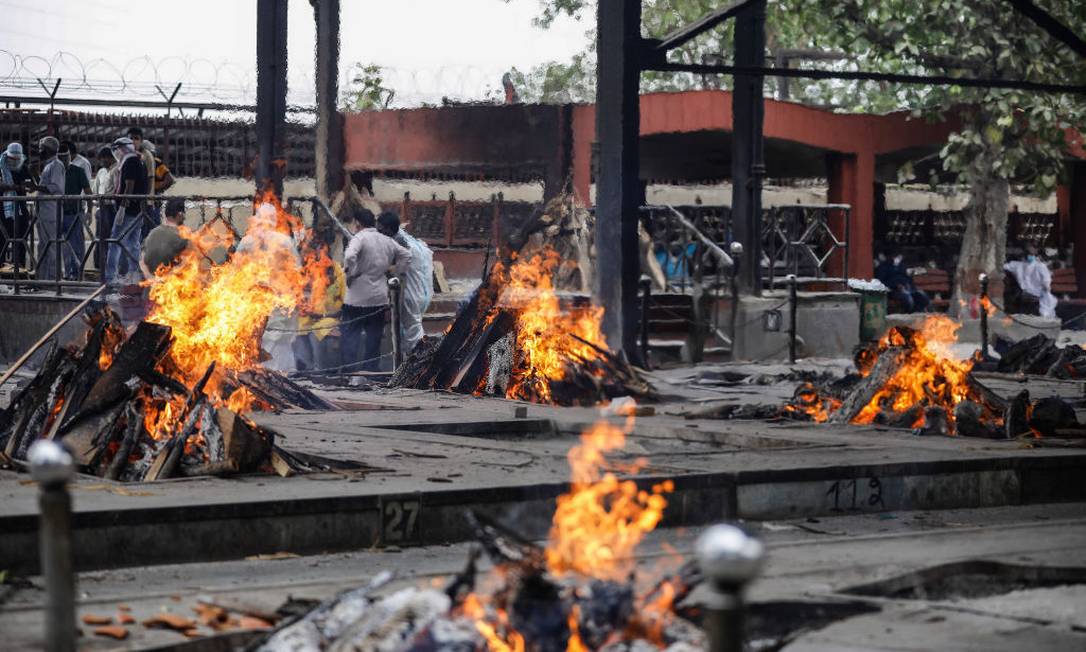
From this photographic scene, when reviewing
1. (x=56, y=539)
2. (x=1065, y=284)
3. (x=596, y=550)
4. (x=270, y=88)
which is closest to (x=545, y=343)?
(x=270, y=88)

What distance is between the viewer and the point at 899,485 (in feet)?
35.6

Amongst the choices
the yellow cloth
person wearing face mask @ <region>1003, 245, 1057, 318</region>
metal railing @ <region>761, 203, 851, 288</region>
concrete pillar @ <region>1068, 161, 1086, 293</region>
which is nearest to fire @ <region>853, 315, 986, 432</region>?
the yellow cloth

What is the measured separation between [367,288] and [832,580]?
1182cm

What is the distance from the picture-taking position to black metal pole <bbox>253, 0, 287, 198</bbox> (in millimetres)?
20328

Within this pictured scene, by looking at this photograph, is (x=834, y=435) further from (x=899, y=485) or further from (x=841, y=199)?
(x=841, y=199)

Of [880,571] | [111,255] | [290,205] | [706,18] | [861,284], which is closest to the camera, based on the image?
[880,571]

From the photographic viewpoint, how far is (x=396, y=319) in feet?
60.8

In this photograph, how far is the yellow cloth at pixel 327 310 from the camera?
19328mm

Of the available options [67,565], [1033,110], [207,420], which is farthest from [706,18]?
[1033,110]

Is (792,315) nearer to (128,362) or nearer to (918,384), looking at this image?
(918,384)

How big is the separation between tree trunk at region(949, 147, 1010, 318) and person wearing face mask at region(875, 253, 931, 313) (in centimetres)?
92

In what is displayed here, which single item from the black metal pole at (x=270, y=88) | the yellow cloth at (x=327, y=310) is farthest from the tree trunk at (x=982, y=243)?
the black metal pole at (x=270, y=88)

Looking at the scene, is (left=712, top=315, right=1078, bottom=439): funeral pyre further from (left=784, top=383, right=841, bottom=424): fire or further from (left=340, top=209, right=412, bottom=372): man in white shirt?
(left=340, top=209, right=412, bottom=372): man in white shirt

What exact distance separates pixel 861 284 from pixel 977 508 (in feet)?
53.9
